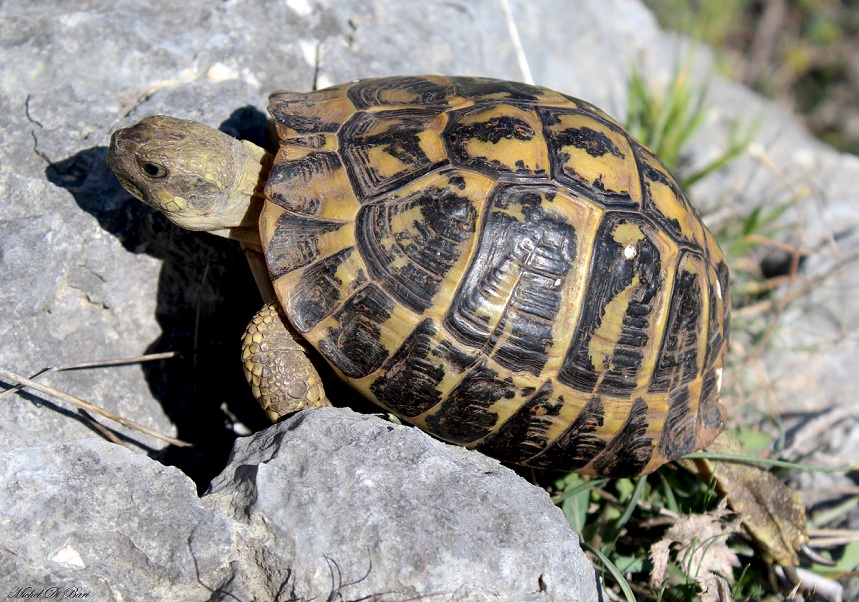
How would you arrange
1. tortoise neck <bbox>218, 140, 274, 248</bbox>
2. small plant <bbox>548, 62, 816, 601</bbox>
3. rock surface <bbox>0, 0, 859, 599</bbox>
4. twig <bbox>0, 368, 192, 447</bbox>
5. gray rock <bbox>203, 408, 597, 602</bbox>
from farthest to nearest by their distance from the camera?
tortoise neck <bbox>218, 140, 274, 248</bbox> < small plant <bbox>548, 62, 816, 601</bbox> < twig <bbox>0, 368, 192, 447</bbox> < rock surface <bbox>0, 0, 859, 599</bbox> < gray rock <bbox>203, 408, 597, 602</bbox>

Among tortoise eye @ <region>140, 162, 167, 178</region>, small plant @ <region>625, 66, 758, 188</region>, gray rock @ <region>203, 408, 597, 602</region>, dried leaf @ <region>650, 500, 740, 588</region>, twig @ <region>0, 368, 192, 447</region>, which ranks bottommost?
twig @ <region>0, 368, 192, 447</region>

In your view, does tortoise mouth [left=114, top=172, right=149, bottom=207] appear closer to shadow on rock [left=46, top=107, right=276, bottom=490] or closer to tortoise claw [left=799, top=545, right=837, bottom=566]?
shadow on rock [left=46, top=107, right=276, bottom=490]

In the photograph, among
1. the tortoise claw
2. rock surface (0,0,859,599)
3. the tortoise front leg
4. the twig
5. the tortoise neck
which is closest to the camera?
rock surface (0,0,859,599)

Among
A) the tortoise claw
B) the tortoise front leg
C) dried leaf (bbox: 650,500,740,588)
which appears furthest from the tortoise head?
the tortoise claw

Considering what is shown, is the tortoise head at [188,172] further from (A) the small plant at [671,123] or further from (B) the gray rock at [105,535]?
(A) the small plant at [671,123]

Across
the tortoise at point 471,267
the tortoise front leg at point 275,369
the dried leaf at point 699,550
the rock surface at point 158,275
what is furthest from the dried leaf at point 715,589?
the tortoise front leg at point 275,369

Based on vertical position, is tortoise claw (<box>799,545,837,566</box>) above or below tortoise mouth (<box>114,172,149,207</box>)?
below

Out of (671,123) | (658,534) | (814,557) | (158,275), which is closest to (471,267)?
(158,275)
